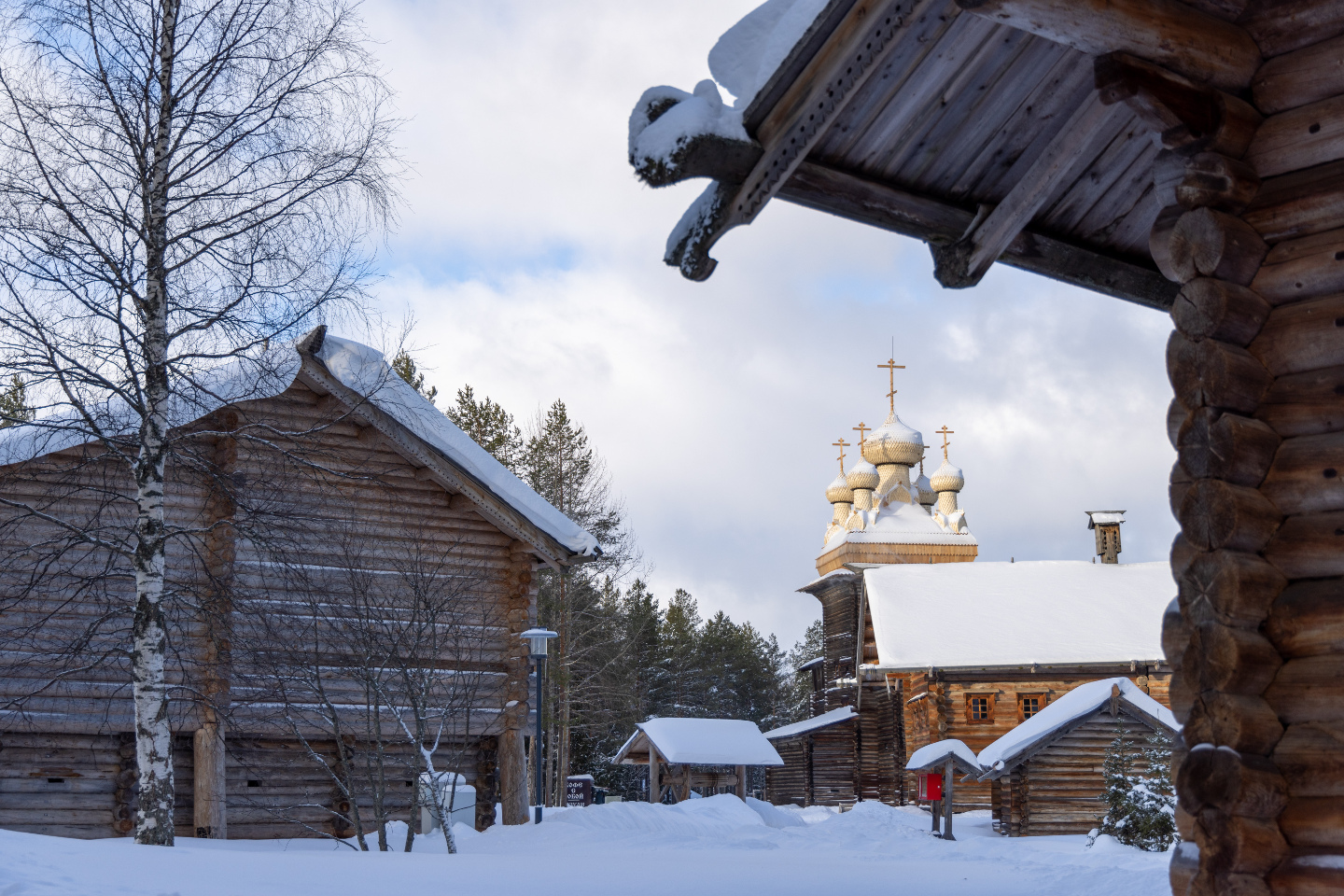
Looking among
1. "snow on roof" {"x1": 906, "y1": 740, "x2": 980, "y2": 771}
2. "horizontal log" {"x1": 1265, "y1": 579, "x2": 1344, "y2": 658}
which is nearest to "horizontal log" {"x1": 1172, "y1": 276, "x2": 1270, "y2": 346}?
"horizontal log" {"x1": 1265, "y1": 579, "x2": 1344, "y2": 658}

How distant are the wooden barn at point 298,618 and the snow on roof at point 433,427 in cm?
4

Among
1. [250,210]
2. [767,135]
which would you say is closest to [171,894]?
[767,135]

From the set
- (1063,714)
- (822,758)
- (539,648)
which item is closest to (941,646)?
(822,758)

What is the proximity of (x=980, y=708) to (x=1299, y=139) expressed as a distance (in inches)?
1277

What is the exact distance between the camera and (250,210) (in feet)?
38.9

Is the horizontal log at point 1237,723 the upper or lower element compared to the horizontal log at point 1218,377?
lower

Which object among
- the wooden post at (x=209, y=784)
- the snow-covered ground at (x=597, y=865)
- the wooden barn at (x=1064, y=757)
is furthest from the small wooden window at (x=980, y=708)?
the wooden post at (x=209, y=784)

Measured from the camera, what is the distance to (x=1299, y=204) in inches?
197

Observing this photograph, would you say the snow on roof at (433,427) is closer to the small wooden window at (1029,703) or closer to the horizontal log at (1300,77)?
the horizontal log at (1300,77)

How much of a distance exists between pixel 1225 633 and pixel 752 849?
484 inches

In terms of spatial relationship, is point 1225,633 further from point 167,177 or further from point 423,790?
point 423,790

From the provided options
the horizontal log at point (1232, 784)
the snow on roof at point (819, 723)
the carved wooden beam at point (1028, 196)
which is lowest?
the snow on roof at point (819, 723)

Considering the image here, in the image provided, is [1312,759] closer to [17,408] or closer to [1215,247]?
[1215,247]

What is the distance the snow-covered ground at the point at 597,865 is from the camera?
25.5 ft
